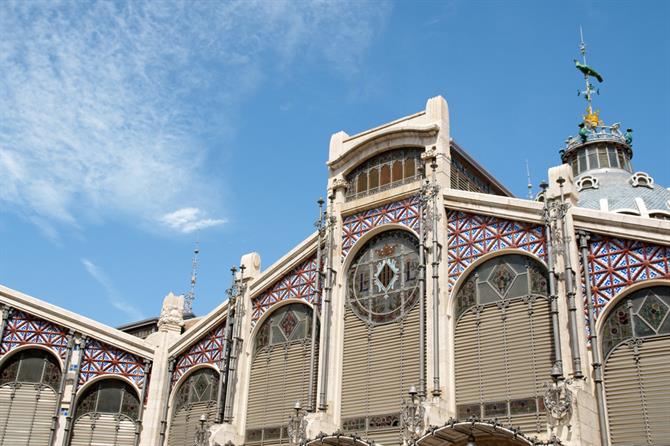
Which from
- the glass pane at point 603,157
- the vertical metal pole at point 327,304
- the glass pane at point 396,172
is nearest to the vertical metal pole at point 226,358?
the vertical metal pole at point 327,304

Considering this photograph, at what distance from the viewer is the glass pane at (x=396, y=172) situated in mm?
32031

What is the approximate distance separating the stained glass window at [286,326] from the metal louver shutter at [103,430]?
7.61 metres

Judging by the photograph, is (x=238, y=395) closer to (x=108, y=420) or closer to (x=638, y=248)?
(x=108, y=420)

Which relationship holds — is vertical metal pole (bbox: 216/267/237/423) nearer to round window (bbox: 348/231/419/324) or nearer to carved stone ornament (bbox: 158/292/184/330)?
carved stone ornament (bbox: 158/292/184/330)

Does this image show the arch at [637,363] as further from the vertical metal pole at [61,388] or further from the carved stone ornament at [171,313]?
the vertical metal pole at [61,388]

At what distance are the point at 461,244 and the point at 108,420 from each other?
18413mm

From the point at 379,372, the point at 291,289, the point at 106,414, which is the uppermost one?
the point at 291,289

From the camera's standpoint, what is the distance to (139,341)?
3609 centimetres

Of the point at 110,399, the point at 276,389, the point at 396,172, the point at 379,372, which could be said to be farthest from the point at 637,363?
the point at 110,399

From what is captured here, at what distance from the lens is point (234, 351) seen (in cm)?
3309

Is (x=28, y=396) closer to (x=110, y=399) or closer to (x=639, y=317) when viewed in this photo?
(x=110, y=399)

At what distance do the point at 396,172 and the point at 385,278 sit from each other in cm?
469

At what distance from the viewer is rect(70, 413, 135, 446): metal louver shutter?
34.9 meters

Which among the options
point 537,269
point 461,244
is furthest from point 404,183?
point 537,269
